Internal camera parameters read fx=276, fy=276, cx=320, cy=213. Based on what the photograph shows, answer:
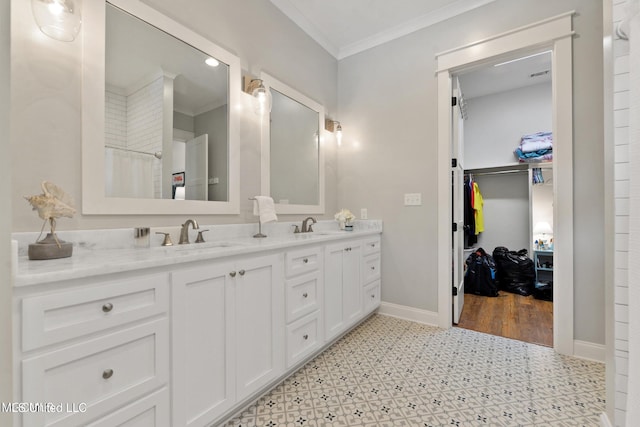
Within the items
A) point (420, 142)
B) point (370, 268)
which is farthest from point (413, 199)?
point (370, 268)

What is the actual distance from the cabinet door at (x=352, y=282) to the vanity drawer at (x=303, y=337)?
399mm

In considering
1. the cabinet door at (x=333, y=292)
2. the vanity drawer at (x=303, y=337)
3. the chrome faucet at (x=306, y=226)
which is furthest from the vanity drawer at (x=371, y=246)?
the vanity drawer at (x=303, y=337)

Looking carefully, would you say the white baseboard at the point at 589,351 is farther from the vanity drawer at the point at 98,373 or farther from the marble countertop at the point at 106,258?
the vanity drawer at the point at 98,373

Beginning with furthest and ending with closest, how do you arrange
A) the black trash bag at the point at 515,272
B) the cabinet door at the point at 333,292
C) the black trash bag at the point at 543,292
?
the black trash bag at the point at 515,272 < the black trash bag at the point at 543,292 < the cabinet door at the point at 333,292

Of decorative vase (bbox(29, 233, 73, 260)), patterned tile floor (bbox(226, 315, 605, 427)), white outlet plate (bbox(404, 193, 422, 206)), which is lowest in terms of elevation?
patterned tile floor (bbox(226, 315, 605, 427))

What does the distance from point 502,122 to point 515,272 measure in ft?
7.20

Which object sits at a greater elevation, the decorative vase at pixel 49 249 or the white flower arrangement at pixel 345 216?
the white flower arrangement at pixel 345 216

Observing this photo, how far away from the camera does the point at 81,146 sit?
133 cm

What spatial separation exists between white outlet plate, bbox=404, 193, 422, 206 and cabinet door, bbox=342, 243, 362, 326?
713mm

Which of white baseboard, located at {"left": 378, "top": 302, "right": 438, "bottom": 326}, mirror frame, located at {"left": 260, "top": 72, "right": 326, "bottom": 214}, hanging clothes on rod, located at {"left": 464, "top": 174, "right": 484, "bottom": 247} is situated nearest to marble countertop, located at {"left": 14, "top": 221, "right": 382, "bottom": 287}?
mirror frame, located at {"left": 260, "top": 72, "right": 326, "bottom": 214}

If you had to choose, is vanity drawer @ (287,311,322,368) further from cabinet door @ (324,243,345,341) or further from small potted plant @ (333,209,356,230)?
small potted plant @ (333,209,356,230)

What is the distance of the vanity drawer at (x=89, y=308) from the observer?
0.78 meters

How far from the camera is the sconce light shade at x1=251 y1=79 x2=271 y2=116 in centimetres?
211

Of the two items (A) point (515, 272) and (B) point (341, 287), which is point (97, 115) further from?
(A) point (515, 272)
